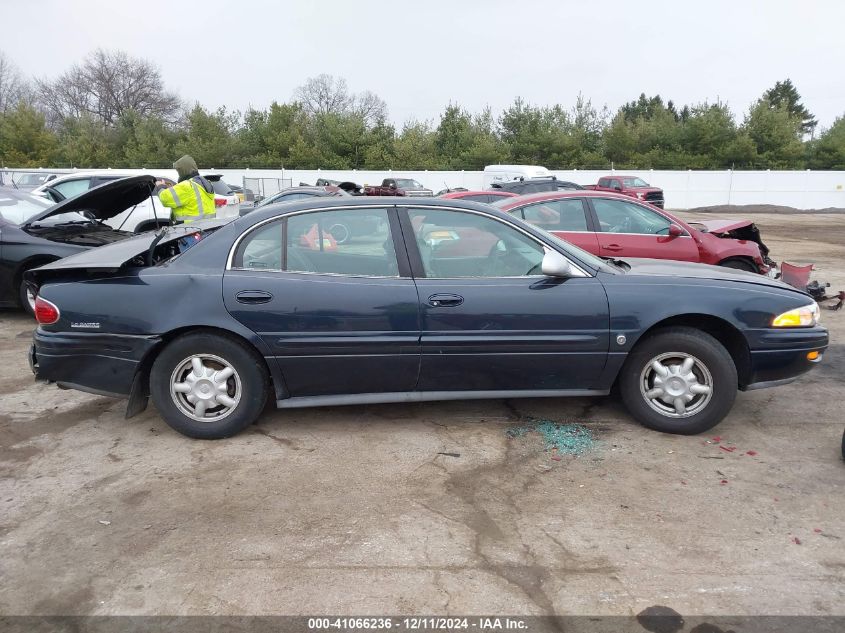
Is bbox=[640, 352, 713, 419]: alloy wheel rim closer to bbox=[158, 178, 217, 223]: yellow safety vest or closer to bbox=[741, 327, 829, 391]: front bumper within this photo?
bbox=[741, 327, 829, 391]: front bumper

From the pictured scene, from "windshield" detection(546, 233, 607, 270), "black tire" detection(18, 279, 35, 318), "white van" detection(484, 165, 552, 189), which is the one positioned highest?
"white van" detection(484, 165, 552, 189)

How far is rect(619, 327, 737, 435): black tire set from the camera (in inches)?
169

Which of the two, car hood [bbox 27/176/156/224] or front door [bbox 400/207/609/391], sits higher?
car hood [bbox 27/176/156/224]

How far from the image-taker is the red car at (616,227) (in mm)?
7613

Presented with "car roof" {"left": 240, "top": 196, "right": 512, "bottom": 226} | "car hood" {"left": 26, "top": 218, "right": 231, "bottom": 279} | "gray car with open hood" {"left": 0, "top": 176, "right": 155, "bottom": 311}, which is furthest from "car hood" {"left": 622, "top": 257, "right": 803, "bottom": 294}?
"gray car with open hood" {"left": 0, "top": 176, "right": 155, "bottom": 311}

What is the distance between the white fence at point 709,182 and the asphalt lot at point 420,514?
3502 centimetres

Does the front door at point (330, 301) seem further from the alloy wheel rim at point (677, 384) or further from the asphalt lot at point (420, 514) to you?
the alloy wheel rim at point (677, 384)

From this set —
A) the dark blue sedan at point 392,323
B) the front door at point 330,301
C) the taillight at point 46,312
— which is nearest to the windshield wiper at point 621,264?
the dark blue sedan at point 392,323

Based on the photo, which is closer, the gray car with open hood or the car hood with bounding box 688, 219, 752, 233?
the gray car with open hood

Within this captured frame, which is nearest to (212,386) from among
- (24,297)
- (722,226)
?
(24,297)

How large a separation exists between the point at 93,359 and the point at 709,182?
135 feet

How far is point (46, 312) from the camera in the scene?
4285 mm

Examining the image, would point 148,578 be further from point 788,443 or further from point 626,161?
point 626,161

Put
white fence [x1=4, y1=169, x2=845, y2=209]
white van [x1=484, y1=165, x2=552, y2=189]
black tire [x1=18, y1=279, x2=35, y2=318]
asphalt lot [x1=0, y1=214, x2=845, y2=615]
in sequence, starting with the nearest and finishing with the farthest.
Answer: asphalt lot [x1=0, y1=214, x2=845, y2=615]
black tire [x1=18, y1=279, x2=35, y2=318]
white van [x1=484, y1=165, x2=552, y2=189]
white fence [x1=4, y1=169, x2=845, y2=209]
